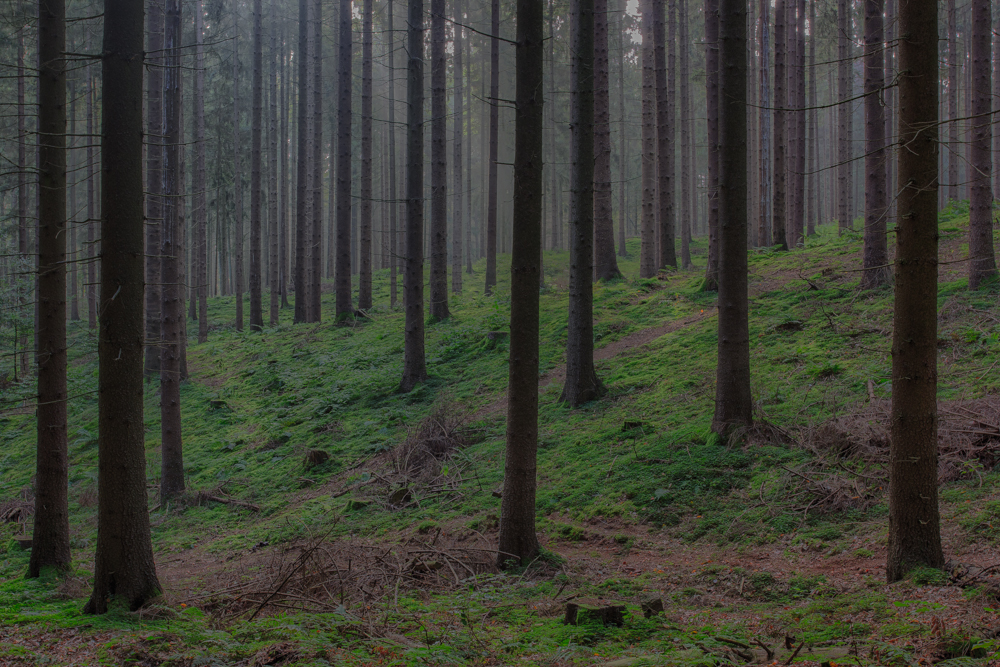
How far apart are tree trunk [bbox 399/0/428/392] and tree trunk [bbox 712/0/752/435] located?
6972 millimetres

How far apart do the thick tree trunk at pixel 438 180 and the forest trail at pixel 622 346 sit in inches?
227

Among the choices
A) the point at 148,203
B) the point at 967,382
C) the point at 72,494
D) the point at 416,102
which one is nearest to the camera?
the point at 967,382

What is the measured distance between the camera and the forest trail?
40.6 ft

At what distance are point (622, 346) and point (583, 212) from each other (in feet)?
11.9

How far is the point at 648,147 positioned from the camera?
18.3 m

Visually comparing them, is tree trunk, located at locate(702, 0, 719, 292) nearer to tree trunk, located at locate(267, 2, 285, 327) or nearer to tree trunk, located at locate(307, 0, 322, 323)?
tree trunk, located at locate(307, 0, 322, 323)

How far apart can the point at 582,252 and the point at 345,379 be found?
7294mm

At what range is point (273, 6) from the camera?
2908 centimetres

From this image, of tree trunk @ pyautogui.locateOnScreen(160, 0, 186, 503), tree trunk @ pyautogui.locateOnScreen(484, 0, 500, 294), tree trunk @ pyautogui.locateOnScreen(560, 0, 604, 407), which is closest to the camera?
tree trunk @ pyautogui.locateOnScreen(560, 0, 604, 407)

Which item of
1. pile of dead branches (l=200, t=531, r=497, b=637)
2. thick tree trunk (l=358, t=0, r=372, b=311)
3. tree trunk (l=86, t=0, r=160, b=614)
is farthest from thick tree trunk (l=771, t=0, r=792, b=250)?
tree trunk (l=86, t=0, r=160, b=614)

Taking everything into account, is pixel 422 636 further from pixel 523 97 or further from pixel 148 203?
pixel 148 203

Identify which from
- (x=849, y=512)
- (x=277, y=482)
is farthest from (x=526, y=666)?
(x=277, y=482)

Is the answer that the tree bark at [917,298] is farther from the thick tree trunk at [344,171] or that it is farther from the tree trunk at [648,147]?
the thick tree trunk at [344,171]

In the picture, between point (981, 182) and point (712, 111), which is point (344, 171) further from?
point (981, 182)
